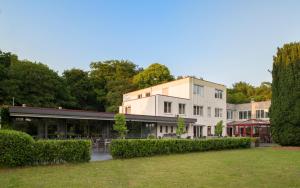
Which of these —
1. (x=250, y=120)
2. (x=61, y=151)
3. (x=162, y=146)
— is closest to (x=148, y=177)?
(x=61, y=151)

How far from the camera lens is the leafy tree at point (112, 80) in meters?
52.3

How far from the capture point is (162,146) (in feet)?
66.5

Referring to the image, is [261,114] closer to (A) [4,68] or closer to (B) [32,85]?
(B) [32,85]

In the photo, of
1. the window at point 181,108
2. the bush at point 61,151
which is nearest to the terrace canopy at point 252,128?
the window at point 181,108

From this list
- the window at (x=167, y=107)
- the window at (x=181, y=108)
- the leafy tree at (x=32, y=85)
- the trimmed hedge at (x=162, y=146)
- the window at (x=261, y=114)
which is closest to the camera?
the trimmed hedge at (x=162, y=146)

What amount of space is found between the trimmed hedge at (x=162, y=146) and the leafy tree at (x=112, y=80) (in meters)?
26.6

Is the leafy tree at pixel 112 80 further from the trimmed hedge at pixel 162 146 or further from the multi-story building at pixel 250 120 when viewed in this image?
the trimmed hedge at pixel 162 146

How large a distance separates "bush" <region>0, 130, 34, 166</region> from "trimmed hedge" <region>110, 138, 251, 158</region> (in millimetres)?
5142

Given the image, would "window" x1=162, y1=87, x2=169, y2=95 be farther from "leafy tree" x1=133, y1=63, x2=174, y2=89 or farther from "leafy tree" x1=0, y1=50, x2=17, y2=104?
"leafy tree" x1=0, y1=50, x2=17, y2=104

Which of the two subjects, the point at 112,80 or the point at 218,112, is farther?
the point at 112,80

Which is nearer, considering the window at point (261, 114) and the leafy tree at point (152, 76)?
the window at point (261, 114)

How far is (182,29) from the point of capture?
23.7 metres

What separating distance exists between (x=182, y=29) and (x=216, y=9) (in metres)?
4.07

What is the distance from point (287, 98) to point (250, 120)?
571 inches
